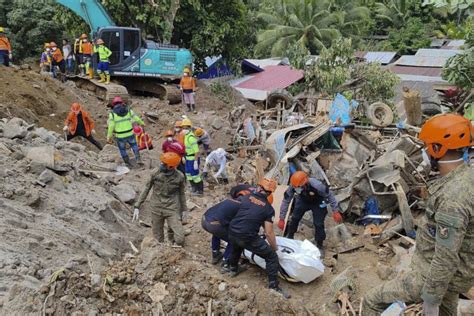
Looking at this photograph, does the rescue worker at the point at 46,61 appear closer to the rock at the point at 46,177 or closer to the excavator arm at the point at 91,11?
the excavator arm at the point at 91,11

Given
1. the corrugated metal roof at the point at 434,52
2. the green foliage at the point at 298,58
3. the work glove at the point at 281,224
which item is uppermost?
the corrugated metal roof at the point at 434,52

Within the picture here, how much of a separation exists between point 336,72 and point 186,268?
39.5 ft

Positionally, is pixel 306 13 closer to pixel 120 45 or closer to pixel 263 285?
pixel 120 45

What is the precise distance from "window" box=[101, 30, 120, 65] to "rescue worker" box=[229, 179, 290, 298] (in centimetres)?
1137

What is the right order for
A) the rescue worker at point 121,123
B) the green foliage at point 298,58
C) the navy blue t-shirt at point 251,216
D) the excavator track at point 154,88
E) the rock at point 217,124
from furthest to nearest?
the green foliage at point 298,58 → the excavator track at point 154,88 → the rock at point 217,124 → the rescue worker at point 121,123 → the navy blue t-shirt at point 251,216

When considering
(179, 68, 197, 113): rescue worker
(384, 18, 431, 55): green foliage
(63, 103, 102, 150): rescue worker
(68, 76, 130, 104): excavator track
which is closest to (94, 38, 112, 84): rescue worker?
(68, 76, 130, 104): excavator track

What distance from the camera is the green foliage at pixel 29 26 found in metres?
23.0

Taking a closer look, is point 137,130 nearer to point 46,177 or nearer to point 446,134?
point 46,177

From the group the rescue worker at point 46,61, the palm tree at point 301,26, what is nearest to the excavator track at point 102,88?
the rescue worker at point 46,61

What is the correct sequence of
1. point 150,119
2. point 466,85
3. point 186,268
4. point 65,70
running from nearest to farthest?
point 186,268
point 466,85
point 150,119
point 65,70

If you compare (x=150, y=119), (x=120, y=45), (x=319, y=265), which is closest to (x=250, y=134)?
(x=150, y=119)

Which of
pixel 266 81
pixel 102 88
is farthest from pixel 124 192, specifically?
pixel 266 81

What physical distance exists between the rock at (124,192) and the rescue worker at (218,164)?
1743 mm

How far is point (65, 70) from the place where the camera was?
17094 millimetres
